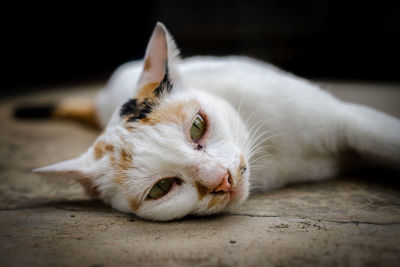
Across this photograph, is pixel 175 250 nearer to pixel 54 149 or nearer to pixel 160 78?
pixel 160 78

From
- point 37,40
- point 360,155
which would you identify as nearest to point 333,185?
point 360,155

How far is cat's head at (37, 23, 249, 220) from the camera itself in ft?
4.59

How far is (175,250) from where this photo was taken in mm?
1197

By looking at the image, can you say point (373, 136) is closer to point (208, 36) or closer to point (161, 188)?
point (161, 188)

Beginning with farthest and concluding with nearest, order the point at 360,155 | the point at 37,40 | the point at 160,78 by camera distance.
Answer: the point at 37,40, the point at 360,155, the point at 160,78

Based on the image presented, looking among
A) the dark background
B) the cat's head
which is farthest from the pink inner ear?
the dark background

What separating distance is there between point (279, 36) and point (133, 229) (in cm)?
553

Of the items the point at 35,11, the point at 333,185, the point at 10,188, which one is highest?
the point at 35,11

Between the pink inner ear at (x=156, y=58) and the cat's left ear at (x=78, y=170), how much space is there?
496 mm

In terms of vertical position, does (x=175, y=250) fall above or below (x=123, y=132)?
below

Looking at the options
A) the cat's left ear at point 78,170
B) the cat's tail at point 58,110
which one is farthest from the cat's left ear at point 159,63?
the cat's tail at point 58,110

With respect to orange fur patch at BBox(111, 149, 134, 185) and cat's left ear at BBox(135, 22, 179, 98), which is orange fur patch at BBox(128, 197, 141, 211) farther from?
cat's left ear at BBox(135, 22, 179, 98)

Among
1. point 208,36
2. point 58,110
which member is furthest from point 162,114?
point 208,36

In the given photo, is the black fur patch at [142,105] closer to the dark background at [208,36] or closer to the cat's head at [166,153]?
the cat's head at [166,153]
